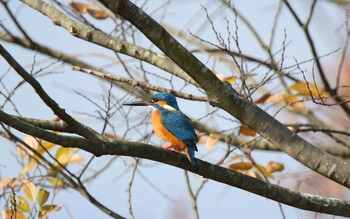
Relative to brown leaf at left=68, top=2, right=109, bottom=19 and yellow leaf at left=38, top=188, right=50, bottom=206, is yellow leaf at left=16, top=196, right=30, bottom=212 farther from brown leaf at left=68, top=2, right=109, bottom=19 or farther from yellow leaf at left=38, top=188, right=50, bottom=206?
brown leaf at left=68, top=2, right=109, bottom=19

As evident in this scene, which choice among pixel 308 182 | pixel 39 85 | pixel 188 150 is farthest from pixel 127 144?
pixel 308 182

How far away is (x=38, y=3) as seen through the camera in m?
4.38

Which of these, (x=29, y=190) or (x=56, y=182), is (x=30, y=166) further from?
(x=29, y=190)

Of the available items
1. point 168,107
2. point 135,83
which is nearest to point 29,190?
point 135,83

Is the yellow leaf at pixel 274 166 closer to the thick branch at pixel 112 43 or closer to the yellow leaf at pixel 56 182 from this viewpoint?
the thick branch at pixel 112 43

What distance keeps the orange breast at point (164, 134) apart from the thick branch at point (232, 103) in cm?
63

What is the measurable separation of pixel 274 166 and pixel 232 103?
144 centimetres

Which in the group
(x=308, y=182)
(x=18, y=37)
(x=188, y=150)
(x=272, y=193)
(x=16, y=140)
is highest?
(x=18, y=37)

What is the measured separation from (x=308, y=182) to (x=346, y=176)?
2440 mm

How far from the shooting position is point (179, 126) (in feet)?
14.6

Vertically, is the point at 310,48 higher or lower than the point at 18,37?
lower

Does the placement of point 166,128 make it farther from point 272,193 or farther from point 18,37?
point 18,37

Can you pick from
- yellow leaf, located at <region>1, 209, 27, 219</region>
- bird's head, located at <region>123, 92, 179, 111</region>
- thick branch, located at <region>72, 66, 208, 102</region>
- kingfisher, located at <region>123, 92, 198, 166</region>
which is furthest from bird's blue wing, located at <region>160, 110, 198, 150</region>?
yellow leaf, located at <region>1, 209, 27, 219</region>

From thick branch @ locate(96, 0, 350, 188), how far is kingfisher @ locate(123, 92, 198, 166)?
467mm
